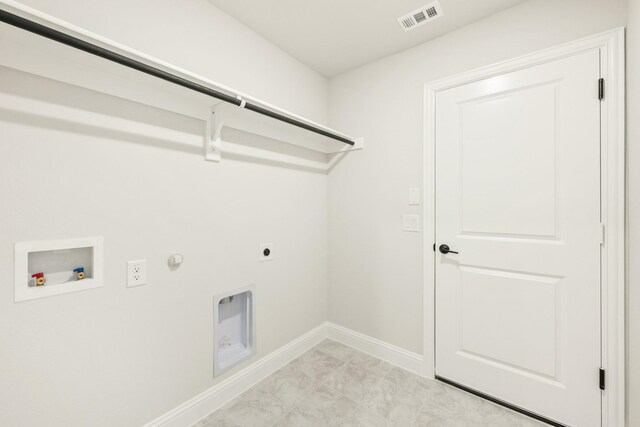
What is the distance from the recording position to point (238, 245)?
1812 mm

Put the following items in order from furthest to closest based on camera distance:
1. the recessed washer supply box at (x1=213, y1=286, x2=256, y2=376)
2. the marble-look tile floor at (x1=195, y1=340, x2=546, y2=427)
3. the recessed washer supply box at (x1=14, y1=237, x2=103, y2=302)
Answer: the recessed washer supply box at (x1=213, y1=286, x2=256, y2=376) < the marble-look tile floor at (x1=195, y1=340, x2=546, y2=427) < the recessed washer supply box at (x1=14, y1=237, x2=103, y2=302)

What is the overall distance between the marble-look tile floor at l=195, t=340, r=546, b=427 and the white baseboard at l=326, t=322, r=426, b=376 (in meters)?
0.06

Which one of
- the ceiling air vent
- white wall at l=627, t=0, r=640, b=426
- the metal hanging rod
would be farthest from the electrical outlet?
white wall at l=627, t=0, r=640, b=426

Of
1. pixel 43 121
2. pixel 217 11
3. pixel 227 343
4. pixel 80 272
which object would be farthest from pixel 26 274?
pixel 217 11

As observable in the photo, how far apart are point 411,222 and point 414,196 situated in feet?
0.65

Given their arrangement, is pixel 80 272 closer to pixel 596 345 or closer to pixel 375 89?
pixel 375 89

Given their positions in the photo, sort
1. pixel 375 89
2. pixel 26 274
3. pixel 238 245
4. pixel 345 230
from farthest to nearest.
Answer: pixel 345 230, pixel 375 89, pixel 238 245, pixel 26 274

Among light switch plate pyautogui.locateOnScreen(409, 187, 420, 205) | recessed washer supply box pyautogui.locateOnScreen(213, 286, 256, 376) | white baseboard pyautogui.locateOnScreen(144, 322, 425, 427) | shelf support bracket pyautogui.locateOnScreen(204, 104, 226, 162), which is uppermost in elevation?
shelf support bracket pyautogui.locateOnScreen(204, 104, 226, 162)

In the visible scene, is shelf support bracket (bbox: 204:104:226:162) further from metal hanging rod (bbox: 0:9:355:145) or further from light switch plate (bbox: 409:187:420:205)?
light switch plate (bbox: 409:187:420:205)

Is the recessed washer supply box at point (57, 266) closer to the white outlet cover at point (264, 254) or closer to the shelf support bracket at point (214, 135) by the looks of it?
the shelf support bracket at point (214, 135)

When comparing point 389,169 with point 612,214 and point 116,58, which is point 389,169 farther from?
point 116,58

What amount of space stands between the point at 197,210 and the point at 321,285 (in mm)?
1378

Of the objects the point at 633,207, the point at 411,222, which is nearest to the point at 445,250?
the point at 411,222

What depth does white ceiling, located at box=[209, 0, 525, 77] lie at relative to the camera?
164 cm
